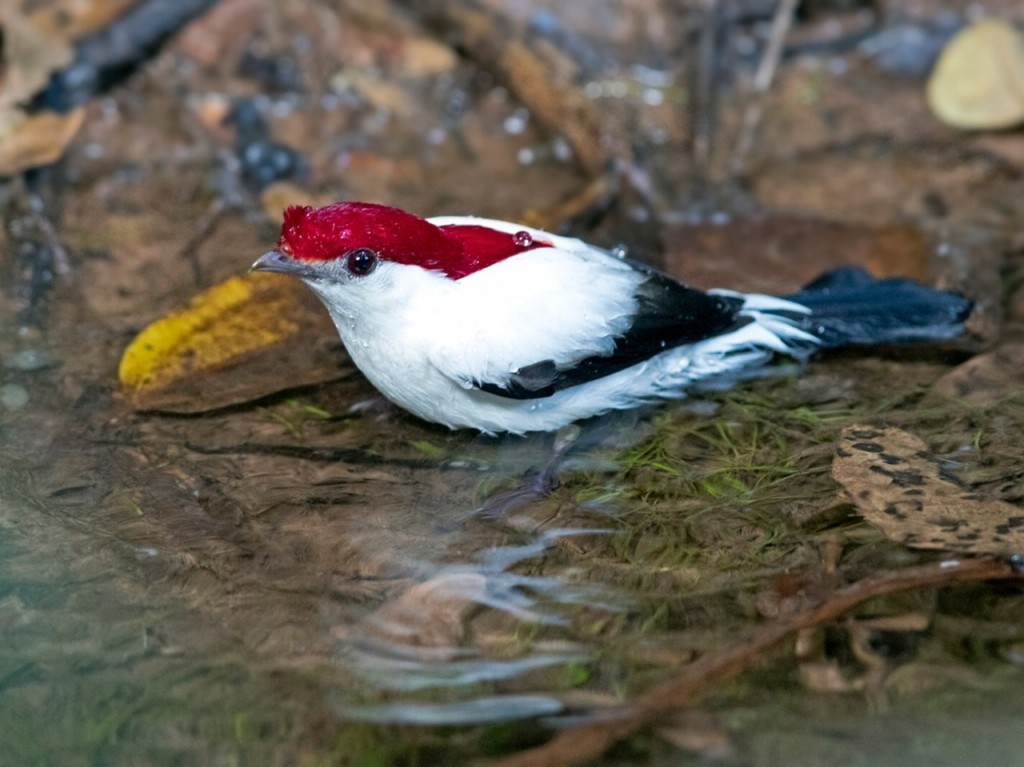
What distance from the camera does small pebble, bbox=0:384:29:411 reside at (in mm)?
4246

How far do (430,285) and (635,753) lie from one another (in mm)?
1751

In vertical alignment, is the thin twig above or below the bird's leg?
above

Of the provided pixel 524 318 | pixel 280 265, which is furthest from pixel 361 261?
pixel 524 318

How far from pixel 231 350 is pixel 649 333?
1.57m

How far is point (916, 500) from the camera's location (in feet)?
11.8

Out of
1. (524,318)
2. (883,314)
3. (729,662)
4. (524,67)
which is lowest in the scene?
(729,662)

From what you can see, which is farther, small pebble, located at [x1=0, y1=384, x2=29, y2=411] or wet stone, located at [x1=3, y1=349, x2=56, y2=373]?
wet stone, located at [x1=3, y1=349, x2=56, y2=373]

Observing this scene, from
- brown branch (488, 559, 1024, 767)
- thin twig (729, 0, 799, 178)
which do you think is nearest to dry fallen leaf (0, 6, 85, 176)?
thin twig (729, 0, 799, 178)

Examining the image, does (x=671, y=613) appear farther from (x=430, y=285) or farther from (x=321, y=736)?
(x=430, y=285)

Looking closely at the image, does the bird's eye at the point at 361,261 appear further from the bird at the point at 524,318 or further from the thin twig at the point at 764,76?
the thin twig at the point at 764,76

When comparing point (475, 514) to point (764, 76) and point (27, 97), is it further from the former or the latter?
point (764, 76)

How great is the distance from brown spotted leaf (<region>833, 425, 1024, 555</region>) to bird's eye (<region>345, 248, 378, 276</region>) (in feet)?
5.34

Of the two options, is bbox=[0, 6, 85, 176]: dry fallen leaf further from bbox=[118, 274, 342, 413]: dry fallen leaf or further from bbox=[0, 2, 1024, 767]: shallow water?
bbox=[118, 274, 342, 413]: dry fallen leaf

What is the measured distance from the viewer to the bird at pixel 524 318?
3.89 m
